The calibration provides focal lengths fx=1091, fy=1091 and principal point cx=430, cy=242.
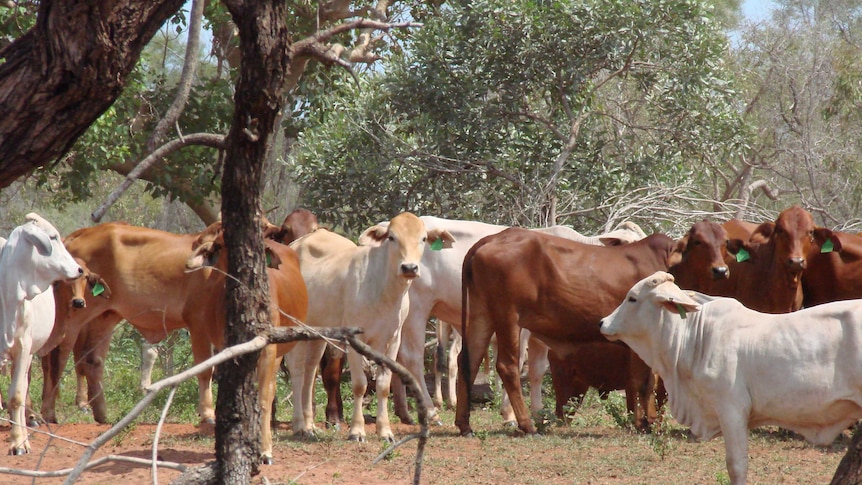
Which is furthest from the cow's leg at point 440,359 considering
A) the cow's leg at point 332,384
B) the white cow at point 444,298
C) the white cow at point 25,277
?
the white cow at point 25,277

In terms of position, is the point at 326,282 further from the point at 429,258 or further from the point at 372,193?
the point at 372,193

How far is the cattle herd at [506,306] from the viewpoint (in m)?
7.05

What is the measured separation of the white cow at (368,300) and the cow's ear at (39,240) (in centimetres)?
231

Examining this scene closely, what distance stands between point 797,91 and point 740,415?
18310 millimetres

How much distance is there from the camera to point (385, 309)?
9.56 m

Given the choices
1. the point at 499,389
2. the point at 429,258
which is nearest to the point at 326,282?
the point at 429,258

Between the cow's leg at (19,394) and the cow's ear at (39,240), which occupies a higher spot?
the cow's ear at (39,240)

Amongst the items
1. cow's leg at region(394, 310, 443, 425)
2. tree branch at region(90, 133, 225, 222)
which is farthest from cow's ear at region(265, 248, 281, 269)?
tree branch at region(90, 133, 225, 222)

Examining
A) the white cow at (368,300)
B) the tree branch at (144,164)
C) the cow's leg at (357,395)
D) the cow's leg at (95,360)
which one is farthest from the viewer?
the cow's leg at (95,360)

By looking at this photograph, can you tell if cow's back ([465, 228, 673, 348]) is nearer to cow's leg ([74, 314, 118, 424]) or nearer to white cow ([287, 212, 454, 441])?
white cow ([287, 212, 454, 441])

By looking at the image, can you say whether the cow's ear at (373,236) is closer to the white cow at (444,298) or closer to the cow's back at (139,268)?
the white cow at (444,298)

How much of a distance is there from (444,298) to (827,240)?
381cm

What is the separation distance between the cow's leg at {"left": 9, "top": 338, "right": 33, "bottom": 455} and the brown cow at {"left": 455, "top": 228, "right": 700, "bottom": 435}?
3.64 m

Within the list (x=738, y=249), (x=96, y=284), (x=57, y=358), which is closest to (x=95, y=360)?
(x=57, y=358)
